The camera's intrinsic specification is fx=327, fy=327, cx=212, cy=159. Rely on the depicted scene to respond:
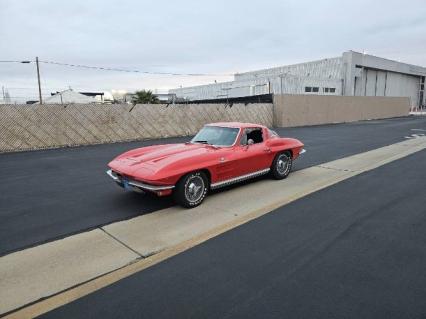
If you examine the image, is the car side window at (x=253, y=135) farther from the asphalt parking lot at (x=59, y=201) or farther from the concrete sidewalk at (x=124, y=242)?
the asphalt parking lot at (x=59, y=201)

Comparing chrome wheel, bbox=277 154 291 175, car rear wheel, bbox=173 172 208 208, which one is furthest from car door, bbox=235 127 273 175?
car rear wheel, bbox=173 172 208 208

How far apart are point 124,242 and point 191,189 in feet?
5.11

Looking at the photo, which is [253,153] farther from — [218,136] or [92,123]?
[92,123]

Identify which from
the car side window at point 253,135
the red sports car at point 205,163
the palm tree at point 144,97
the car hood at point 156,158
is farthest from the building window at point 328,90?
the car hood at point 156,158

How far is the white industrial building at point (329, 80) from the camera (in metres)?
35.4

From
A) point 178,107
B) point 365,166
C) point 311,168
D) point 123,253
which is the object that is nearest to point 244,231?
point 123,253

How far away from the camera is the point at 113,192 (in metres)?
6.40

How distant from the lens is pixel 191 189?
17.6 ft

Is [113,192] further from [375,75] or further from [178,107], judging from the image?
[375,75]

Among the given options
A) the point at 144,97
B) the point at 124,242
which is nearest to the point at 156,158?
the point at 124,242

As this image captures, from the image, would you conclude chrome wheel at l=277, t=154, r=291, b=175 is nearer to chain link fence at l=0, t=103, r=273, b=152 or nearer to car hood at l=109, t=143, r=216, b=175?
car hood at l=109, t=143, r=216, b=175

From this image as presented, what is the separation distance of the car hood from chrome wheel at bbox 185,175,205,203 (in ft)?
1.08

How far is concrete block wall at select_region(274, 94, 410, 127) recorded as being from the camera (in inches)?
951

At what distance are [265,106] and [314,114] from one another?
5885 mm
